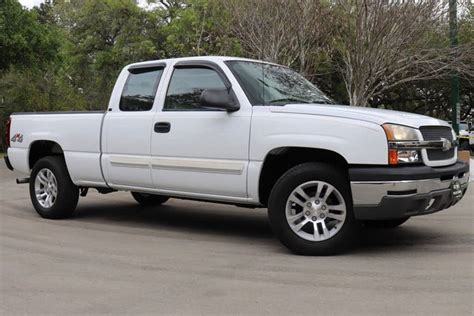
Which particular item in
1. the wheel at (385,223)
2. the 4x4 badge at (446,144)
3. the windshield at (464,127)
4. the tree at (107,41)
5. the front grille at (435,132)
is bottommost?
the wheel at (385,223)

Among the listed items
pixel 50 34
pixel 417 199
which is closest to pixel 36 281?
pixel 417 199

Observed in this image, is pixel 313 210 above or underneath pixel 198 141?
underneath

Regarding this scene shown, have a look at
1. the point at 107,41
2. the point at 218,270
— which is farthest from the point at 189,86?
the point at 107,41

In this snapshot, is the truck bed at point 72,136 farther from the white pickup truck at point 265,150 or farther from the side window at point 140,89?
the side window at point 140,89

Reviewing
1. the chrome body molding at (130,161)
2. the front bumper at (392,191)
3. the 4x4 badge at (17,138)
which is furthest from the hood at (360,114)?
the 4x4 badge at (17,138)

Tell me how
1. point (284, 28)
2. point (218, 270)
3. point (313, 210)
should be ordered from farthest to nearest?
point (284, 28) → point (313, 210) → point (218, 270)

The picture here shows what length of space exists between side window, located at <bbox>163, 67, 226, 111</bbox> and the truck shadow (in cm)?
155

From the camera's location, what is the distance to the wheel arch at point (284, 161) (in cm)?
588

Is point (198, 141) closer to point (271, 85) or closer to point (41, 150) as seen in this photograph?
point (271, 85)

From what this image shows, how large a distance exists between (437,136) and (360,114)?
91 cm

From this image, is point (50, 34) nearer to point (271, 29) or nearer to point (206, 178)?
point (271, 29)

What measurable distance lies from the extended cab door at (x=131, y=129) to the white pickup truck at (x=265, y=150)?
0.05 feet

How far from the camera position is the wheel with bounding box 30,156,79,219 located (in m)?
7.96

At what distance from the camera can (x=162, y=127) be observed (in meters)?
6.74
